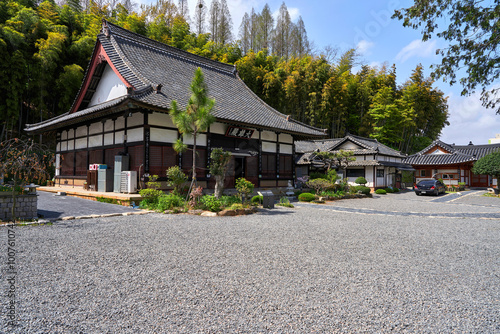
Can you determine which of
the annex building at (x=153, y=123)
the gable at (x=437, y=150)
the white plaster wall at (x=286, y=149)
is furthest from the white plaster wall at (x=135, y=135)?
the gable at (x=437, y=150)

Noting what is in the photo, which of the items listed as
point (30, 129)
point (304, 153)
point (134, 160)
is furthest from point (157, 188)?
point (304, 153)

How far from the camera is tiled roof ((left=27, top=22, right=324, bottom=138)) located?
11852mm

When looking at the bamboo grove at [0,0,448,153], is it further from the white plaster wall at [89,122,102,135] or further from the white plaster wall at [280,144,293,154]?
the white plaster wall at [280,144,293,154]

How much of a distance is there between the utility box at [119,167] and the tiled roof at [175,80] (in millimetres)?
2853

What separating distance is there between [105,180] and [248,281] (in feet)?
34.3

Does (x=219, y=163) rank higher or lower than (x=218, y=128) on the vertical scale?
lower

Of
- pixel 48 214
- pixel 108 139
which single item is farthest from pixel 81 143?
pixel 48 214

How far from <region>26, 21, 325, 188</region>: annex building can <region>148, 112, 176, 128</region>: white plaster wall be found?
0.13 feet

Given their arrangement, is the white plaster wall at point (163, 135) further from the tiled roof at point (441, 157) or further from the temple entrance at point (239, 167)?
the tiled roof at point (441, 157)

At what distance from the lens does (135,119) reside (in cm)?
1140

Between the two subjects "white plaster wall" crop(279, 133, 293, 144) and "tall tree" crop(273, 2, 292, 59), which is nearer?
"white plaster wall" crop(279, 133, 293, 144)

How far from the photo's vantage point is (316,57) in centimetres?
3162

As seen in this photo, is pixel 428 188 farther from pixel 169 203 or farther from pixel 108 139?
pixel 108 139

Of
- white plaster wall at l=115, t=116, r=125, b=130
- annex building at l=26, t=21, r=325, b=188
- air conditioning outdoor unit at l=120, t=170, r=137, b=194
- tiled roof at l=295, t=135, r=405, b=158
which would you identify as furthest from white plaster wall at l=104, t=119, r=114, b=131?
tiled roof at l=295, t=135, r=405, b=158
